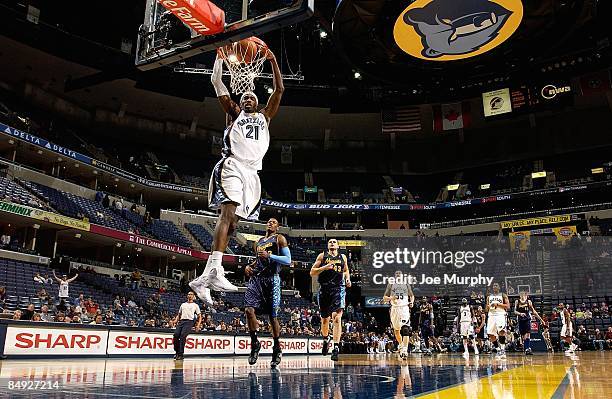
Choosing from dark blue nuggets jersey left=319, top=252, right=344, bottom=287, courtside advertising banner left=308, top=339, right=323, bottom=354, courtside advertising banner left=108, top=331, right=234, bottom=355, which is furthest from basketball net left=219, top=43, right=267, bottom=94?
courtside advertising banner left=308, top=339, right=323, bottom=354

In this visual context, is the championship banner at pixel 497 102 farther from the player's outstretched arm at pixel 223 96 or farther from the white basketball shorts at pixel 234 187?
the white basketball shorts at pixel 234 187

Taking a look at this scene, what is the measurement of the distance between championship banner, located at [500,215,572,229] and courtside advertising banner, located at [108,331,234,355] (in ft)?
91.8

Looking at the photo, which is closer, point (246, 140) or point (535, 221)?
point (246, 140)

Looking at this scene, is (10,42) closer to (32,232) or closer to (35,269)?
(32,232)

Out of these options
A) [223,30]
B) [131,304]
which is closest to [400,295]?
[223,30]

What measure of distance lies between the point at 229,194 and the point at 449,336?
23198 mm

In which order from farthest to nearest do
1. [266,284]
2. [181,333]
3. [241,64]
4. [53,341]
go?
[181,333] < [53,341] < [266,284] < [241,64]

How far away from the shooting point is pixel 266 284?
279 inches

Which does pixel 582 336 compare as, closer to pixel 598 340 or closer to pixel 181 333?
pixel 598 340

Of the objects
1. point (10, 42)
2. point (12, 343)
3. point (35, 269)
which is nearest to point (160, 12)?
point (12, 343)

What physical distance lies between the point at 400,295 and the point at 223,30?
7.86 metres

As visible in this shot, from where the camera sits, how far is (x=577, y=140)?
39.2m

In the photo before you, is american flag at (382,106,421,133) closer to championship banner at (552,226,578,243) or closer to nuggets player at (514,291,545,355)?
championship banner at (552,226,578,243)

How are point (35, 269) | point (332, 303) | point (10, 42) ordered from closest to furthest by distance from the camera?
point (332, 303), point (35, 269), point (10, 42)
